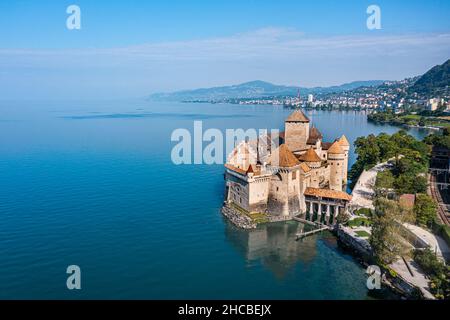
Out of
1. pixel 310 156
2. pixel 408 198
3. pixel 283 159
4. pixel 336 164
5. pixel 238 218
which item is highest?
pixel 283 159

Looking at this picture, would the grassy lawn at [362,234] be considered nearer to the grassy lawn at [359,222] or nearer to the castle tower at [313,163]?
the grassy lawn at [359,222]

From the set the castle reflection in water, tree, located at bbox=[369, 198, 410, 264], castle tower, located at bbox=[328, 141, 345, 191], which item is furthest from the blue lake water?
castle tower, located at bbox=[328, 141, 345, 191]

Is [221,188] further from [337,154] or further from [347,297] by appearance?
[347,297]

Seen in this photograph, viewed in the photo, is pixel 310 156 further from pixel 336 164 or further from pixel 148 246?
pixel 148 246

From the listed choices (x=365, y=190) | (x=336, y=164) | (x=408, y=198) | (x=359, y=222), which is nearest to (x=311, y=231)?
(x=359, y=222)

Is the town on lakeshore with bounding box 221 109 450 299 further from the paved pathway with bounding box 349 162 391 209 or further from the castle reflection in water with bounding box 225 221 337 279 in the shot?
the castle reflection in water with bounding box 225 221 337 279

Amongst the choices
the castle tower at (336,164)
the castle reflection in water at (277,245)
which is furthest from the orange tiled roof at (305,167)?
the castle reflection in water at (277,245)

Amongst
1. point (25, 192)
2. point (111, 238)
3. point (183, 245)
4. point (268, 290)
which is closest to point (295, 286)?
point (268, 290)
